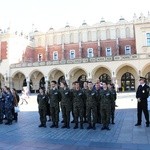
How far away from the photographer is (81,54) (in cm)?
4581

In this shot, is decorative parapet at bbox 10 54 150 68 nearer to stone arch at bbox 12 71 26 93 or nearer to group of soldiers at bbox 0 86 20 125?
stone arch at bbox 12 71 26 93

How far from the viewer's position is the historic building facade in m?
35.8

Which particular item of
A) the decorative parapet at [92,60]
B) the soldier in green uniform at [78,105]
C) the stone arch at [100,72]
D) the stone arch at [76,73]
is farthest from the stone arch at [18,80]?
the soldier in green uniform at [78,105]

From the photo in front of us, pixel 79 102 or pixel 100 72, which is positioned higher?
pixel 100 72

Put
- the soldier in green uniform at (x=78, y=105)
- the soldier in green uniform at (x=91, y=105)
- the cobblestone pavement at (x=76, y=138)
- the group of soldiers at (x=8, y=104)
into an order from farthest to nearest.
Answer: the group of soldiers at (x=8, y=104) < the soldier in green uniform at (x=78, y=105) < the soldier in green uniform at (x=91, y=105) < the cobblestone pavement at (x=76, y=138)

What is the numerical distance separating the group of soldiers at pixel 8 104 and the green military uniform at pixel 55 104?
2.27 metres

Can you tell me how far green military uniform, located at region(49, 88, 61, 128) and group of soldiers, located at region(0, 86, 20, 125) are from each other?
227cm

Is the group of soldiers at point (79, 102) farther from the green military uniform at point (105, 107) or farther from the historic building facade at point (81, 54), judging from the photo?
the historic building facade at point (81, 54)

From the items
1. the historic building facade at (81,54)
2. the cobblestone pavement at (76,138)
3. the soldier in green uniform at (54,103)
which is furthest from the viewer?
the historic building facade at (81,54)

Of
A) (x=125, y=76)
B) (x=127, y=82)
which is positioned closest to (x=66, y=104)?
(x=125, y=76)

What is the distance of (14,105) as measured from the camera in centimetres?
1202

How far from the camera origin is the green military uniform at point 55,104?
10195 mm

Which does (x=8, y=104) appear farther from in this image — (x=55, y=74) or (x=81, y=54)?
(x=81, y=54)

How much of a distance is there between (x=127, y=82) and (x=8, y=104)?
96.5 feet
